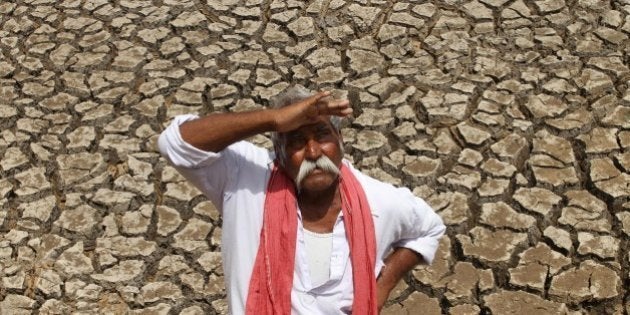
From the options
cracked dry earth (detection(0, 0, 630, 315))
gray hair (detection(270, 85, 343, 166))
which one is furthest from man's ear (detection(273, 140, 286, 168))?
cracked dry earth (detection(0, 0, 630, 315))

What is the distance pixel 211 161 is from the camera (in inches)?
105

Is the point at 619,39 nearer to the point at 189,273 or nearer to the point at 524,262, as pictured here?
the point at 524,262

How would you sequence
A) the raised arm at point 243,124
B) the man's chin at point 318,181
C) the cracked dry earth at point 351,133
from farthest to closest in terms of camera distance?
the cracked dry earth at point 351,133 → the man's chin at point 318,181 → the raised arm at point 243,124

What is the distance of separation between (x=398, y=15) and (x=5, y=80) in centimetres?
224

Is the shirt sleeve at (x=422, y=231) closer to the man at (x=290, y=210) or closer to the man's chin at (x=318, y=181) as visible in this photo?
the man at (x=290, y=210)

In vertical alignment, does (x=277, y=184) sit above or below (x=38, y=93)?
above

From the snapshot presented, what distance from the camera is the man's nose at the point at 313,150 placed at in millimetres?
2641

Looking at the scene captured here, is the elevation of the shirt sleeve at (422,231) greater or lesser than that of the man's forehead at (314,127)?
lesser

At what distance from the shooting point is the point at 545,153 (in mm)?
4816

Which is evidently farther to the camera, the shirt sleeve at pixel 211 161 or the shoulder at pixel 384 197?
the shoulder at pixel 384 197

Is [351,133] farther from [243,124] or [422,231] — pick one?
[243,124]

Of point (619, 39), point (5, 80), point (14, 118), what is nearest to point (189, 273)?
point (14, 118)

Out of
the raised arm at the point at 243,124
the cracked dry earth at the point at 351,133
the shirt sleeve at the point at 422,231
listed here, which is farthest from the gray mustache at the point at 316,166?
the cracked dry earth at the point at 351,133

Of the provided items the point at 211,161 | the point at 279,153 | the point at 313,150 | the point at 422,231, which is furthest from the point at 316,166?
the point at 422,231
